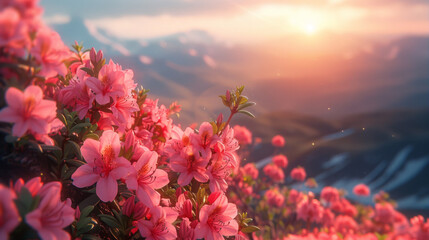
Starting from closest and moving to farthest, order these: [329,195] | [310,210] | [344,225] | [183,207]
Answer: [183,207], [310,210], [344,225], [329,195]

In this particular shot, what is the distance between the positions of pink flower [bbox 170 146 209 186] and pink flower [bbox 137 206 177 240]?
18 centimetres

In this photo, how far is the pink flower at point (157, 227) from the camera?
0.88 meters

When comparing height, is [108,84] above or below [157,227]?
above

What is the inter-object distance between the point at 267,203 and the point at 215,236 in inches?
124

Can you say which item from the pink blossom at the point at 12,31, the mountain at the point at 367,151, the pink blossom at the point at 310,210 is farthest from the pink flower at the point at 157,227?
the mountain at the point at 367,151

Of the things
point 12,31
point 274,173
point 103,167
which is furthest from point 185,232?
point 274,173

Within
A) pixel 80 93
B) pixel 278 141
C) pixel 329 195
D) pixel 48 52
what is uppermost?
pixel 278 141

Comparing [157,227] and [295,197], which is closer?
[157,227]

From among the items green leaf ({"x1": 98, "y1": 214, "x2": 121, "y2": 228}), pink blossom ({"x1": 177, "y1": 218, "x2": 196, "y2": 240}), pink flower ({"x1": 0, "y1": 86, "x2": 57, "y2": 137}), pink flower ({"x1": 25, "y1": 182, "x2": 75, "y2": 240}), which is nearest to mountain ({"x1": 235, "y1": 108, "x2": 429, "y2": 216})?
pink blossom ({"x1": 177, "y1": 218, "x2": 196, "y2": 240})

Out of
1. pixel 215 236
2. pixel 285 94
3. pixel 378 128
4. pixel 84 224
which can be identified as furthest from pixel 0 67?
pixel 378 128

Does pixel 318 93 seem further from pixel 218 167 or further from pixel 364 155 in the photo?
pixel 218 167

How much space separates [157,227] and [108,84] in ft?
1.69

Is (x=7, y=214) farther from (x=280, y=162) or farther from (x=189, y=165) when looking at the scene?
(x=280, y=162)

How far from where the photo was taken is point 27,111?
0.78 metres
